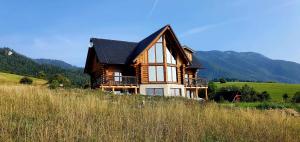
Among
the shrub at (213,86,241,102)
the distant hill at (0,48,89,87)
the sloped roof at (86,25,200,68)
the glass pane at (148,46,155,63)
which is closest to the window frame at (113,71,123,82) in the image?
the sloped roof at (86,25,200,68)

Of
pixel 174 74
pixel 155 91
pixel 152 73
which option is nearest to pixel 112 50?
pixel 152 73

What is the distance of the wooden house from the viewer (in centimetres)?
3822

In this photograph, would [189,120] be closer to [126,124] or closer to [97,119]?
[126,124]

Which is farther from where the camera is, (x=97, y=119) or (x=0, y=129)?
(x=97, y=119)

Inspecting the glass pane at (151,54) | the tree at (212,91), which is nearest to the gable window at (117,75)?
the glass pane at (151,54)

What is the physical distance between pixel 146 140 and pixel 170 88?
31792mm

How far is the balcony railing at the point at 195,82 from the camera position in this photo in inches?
1677

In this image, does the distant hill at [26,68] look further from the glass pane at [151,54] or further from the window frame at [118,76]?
the glass pane at [151,54]

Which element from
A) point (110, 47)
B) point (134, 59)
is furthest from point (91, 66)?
point (134, 59)

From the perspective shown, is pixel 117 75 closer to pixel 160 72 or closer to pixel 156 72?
pixel 156 72

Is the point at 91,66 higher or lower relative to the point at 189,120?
higher

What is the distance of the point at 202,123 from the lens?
998 centimetres

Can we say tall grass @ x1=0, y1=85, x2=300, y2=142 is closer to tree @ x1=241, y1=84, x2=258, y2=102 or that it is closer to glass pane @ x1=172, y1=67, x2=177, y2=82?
glass pane @ x1=172, y1=67, x2=177, y2=82

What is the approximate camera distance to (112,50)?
40.6m
